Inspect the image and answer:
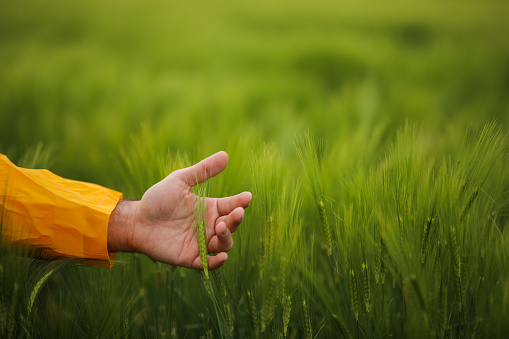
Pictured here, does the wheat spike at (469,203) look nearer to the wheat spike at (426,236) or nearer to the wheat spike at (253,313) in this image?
the wheat spike at (426,236)

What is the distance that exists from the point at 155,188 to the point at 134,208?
92mm

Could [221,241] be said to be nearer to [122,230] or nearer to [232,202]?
[232,202]

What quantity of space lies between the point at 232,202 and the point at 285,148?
718mm

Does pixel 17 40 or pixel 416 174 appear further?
pixel 17 40

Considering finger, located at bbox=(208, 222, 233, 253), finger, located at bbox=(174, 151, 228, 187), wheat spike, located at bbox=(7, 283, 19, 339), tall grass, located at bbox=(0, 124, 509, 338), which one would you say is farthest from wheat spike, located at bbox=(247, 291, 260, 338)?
wheat spike, located at bbox=(7, 283, 19, 339)

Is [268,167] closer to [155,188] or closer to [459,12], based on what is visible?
[155,188]

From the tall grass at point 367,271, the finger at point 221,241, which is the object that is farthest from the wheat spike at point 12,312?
the finger at point 221,241

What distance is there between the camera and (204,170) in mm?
799

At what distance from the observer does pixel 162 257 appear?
84 centimetres

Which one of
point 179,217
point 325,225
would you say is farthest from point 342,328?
point 179,217

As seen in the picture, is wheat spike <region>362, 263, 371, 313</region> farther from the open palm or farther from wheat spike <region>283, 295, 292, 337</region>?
the open palm

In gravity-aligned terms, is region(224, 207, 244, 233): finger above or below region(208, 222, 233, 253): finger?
above

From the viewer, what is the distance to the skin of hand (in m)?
0.80

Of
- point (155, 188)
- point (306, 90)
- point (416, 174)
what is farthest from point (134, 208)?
point (306, 90)
